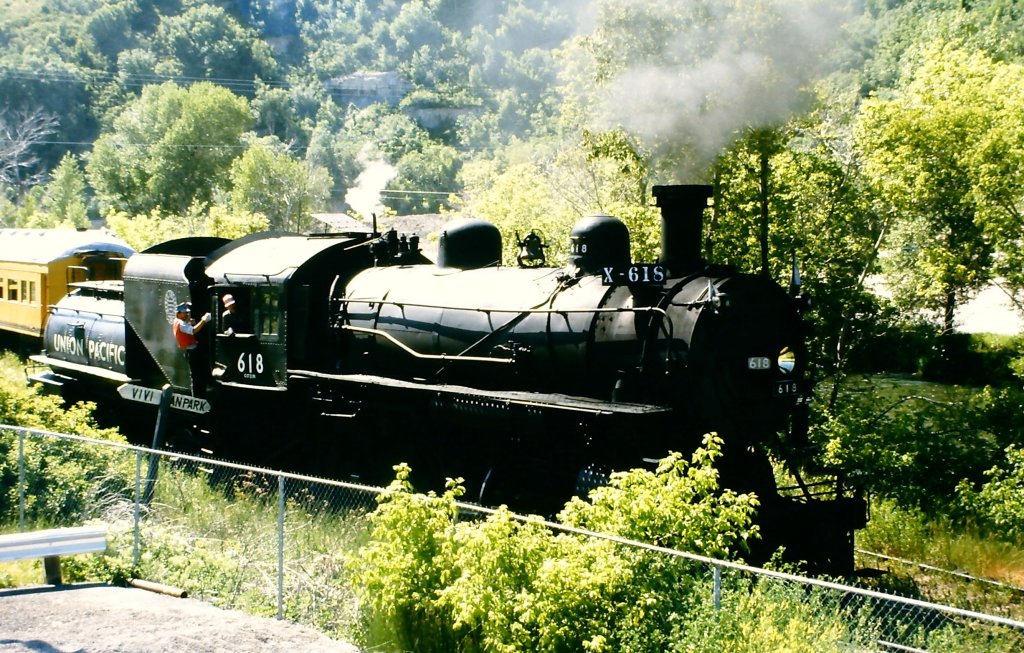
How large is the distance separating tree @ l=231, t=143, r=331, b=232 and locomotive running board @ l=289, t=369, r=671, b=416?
154ft

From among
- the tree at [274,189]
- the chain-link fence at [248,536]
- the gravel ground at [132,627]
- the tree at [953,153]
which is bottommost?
the gravel ground at [132,627]

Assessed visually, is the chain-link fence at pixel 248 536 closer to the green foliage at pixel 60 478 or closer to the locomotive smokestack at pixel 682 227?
the green foliage at pixel 60 478

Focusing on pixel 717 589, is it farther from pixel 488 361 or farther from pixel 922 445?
pixel 922 445

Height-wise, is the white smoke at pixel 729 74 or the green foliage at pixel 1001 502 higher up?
the white smoke at pixel 729 74

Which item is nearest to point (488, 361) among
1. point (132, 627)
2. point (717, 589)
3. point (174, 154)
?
point (132, 627)

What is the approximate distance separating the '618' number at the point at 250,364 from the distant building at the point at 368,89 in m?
146

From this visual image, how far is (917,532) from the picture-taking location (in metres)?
13.9

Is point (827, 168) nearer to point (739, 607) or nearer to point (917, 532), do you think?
point (917, 532)

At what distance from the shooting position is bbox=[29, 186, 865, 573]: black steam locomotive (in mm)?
9938

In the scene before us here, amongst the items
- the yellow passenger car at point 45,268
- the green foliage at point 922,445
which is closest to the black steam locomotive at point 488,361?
the green foliage at point 922,445

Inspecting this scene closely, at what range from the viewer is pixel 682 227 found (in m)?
10.6

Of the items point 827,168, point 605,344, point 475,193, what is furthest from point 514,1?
point 605,344

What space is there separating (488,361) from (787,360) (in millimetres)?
3091

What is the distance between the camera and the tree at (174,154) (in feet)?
241
